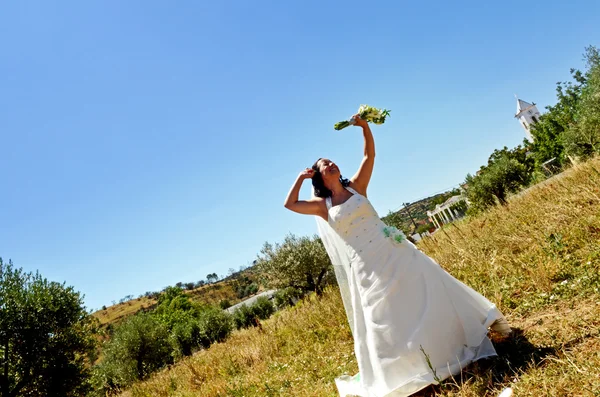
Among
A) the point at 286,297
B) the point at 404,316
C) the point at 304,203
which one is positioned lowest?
the point at 286,297

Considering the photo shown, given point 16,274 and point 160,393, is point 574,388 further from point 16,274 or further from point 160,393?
point 16,274

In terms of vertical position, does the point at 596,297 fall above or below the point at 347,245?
below

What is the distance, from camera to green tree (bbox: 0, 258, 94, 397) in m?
14.5

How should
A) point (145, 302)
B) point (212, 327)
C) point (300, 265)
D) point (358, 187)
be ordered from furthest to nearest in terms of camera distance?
1. point (145, 302)
2. point (212, 327)
3. point (300, 265)
4. point (358, 187)

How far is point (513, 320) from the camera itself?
4.22m

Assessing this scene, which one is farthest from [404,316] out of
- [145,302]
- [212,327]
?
[145,302]

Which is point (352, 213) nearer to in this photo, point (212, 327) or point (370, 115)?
point (370, 115)

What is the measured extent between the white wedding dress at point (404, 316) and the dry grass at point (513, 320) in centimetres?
22

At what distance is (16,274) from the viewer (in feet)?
53.3

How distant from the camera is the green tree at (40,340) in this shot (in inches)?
569

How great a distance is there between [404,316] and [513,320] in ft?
5.96

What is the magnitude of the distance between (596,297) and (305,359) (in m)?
4.79

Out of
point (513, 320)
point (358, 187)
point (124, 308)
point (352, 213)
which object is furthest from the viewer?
point (124, 308)

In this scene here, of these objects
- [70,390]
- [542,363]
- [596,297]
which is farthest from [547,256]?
[70,390]
